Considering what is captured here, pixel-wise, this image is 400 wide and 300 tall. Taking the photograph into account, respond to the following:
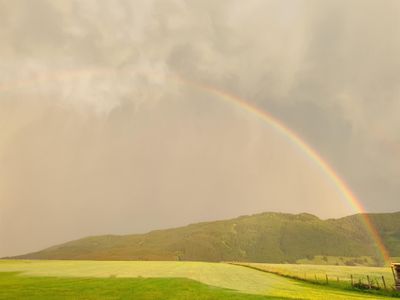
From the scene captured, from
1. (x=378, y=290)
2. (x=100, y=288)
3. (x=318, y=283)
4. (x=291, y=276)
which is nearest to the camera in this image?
(x=100, y=288)

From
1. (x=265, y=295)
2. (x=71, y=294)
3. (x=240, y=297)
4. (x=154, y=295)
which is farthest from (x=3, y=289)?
(x=265, y=295)

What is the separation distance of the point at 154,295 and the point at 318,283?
137 feet

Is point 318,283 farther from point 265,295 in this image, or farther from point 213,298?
point 213,298

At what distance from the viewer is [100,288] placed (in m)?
47.7

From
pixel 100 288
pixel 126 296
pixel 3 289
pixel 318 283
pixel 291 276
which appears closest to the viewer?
Result: pixel 126 296

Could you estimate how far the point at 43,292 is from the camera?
138 feet

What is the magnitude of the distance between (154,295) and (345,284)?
45843mm

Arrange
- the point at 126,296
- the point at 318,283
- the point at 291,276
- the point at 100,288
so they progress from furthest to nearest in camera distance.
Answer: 1. the point at 291,276
2. the point at 318,283
3. the point at 100,288
4. the point at 126,296

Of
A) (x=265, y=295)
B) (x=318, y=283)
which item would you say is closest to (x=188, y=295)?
(x=265, y=295)

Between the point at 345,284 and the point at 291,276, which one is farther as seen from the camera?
the point at 291,276

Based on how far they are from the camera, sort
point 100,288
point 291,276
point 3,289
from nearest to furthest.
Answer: point 3,289 < point 100,288 < point 291,276

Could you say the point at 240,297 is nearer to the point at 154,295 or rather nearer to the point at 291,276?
the point at 154,295

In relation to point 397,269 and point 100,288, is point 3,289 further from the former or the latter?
point 397,269

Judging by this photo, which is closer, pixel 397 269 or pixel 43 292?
pixel 43 292
